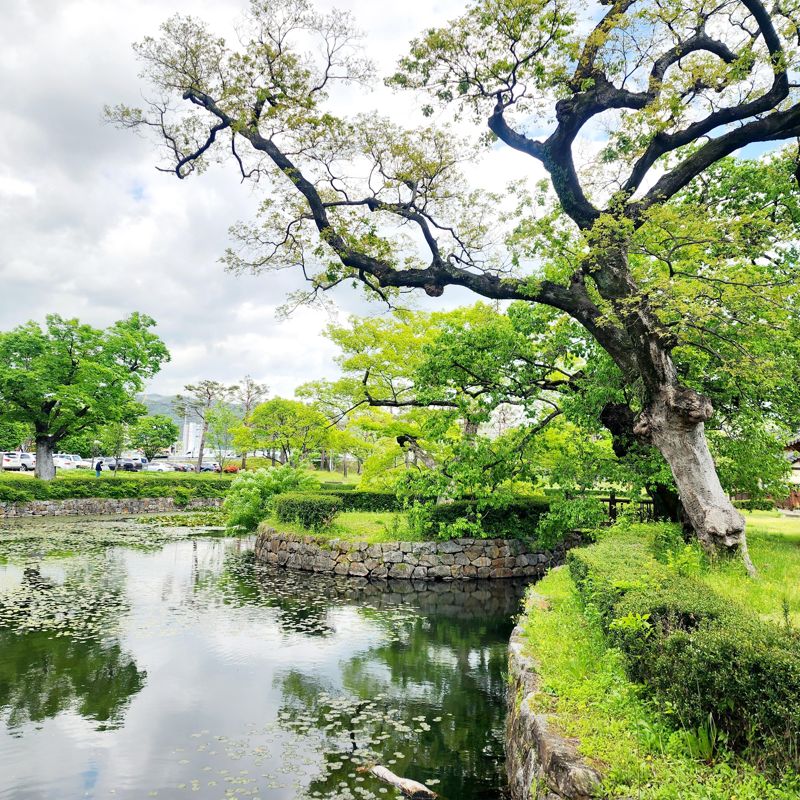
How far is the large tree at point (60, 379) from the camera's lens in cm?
2691

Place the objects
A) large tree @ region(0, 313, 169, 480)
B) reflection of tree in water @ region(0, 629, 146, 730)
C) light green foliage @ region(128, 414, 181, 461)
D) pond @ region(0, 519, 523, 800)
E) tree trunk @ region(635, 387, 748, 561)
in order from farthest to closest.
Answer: light green foliage @ region(128, 414, 181, 461) < large tree @ region(0, 313, 169, 480) < tree trunk @ region(635, 387, 748, 561) < reflection of tree in water @ region(0, 629, 146, 730) < pond @ region(0, 519, 523, 800)

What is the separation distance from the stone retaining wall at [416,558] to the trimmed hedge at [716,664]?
31.2ft

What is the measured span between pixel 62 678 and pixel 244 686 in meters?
2.27

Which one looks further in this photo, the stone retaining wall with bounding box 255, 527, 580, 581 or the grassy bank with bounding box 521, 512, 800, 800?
the stone retaining wall with bounding box 255, 527, 580, 581

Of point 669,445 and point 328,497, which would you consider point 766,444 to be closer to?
point 669,445

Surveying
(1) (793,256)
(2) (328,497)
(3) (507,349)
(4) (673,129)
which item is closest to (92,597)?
(2) (328,497)

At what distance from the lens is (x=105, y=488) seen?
89.0 ft

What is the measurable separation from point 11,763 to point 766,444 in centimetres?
1231

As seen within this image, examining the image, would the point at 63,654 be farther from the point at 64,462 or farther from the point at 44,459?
the point at 64,462

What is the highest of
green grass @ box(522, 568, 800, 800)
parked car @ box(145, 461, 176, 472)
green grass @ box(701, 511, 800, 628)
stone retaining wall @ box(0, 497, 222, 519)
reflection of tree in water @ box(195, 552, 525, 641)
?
parked car @ box(145, 461, 176, 472)

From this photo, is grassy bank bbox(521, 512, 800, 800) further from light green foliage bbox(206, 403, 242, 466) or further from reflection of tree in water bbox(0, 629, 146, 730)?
light green foliage bbox(206, 403, 242, 466)

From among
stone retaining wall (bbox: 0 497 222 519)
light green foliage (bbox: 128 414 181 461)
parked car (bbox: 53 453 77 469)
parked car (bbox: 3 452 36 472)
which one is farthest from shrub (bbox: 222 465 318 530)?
parked car (bbox: 53 453 77 469)

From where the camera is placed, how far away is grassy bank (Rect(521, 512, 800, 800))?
9.79 ft

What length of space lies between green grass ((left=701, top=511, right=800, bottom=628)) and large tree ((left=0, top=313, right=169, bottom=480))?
27.9 meters
